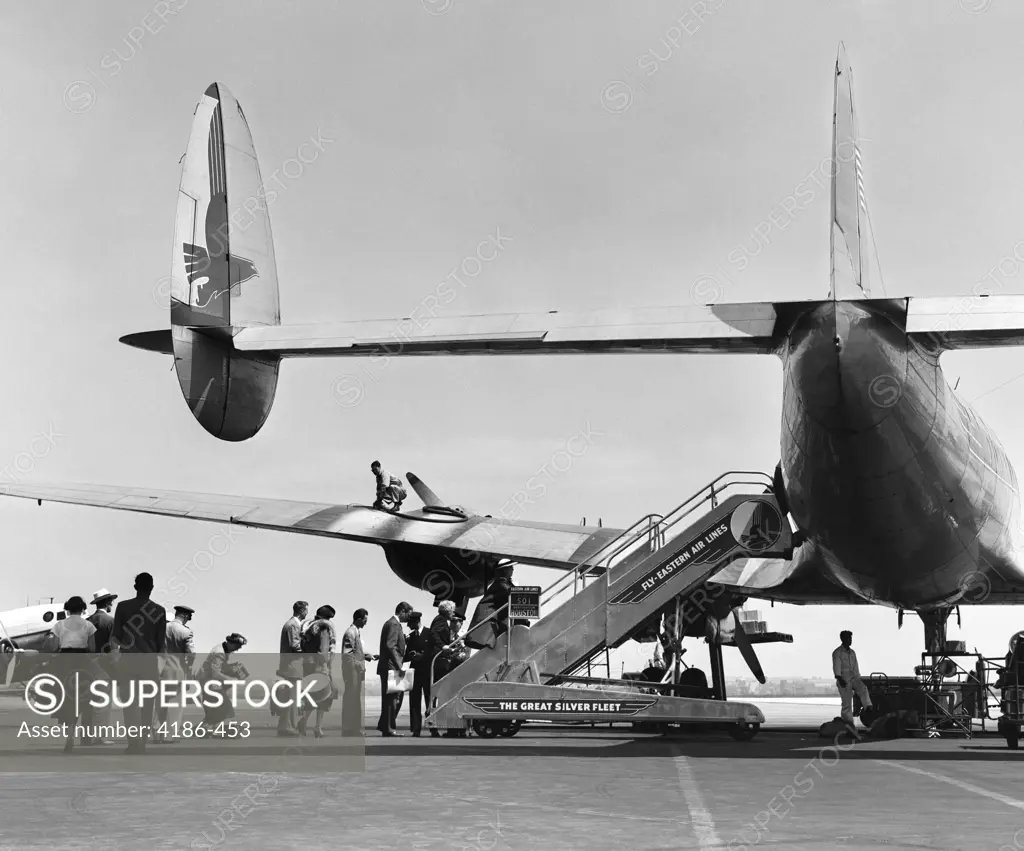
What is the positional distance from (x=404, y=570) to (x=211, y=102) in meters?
8.12

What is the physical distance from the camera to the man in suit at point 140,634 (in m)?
12.0

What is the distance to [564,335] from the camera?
34.2ft

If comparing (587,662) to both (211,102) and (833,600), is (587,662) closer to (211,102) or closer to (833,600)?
(833,600)

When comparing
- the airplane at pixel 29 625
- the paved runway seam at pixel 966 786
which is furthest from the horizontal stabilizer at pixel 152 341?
the airplane at pixel 29 625

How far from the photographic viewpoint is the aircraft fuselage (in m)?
10.9

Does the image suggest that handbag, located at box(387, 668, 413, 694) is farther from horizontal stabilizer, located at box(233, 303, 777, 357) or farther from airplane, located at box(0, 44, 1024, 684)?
horizontal stabilizer, located at box(233, 303, 777, 357)

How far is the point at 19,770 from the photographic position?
32.5 feet

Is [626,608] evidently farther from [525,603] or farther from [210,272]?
[210,272]

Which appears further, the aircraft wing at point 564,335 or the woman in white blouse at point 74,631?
the woman in white blouse at point 74,631

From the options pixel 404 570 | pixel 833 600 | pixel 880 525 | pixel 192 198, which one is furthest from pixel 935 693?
pixel 192 198

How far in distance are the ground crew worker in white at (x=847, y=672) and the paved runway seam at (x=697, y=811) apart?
5.83 metres

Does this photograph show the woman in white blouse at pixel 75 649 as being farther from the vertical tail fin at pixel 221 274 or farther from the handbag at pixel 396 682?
the handbag at pixel 396 682

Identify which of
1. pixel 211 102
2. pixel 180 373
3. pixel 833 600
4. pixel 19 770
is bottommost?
pixel 19 770

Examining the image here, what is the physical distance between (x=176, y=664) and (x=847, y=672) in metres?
8.74
